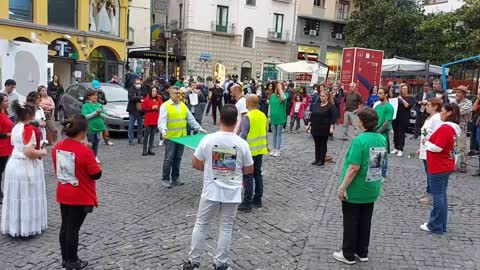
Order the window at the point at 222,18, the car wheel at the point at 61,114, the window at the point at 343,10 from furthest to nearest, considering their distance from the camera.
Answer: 1. the window at the point at 343,10
2. the window at the point at 222,18
3. the car wheel at the point at 61,114

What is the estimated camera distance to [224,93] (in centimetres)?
1961

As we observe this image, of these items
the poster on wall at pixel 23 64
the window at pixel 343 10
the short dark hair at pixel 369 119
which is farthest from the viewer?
the window at pixel 343 10

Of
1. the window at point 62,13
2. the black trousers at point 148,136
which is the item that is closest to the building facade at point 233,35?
the window at point 62,13

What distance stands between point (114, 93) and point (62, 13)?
10760mm

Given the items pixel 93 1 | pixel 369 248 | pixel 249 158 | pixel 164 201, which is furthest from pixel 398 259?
pixel 93 1

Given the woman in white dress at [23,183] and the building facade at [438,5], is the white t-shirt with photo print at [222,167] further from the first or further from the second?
the building facade at [438,5]

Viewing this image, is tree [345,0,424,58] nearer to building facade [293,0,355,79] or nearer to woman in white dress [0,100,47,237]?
building facade [293,0,355,79]

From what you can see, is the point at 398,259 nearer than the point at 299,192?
Yes

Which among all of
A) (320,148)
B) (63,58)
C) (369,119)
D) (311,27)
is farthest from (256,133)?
(311,27)

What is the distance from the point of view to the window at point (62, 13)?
2269 centimetres

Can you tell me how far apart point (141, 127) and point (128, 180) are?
4.37 m

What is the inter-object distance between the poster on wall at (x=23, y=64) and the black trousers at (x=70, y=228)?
879 centimetres

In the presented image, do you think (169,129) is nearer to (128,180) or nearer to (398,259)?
(128,180)

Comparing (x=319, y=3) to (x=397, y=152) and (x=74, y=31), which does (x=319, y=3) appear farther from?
(x=397, y=152)
